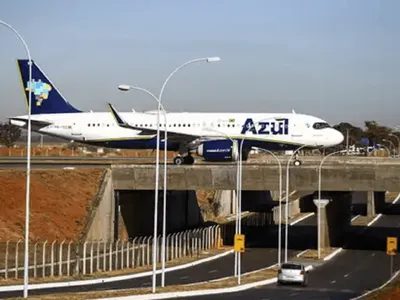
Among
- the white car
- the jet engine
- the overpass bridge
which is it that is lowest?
the white car

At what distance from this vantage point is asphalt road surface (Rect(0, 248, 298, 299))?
136 ft

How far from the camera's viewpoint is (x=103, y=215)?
67938 millimetres

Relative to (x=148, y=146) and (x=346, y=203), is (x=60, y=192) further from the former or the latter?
(x=346, y=203)

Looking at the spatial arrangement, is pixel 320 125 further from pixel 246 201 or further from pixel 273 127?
pixel 246 201

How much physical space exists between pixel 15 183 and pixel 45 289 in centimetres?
2750

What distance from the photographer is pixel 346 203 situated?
8631cm

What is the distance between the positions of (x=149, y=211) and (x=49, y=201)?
12975 millimetres

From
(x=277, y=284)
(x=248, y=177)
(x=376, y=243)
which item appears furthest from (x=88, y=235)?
(x=376, y=243)

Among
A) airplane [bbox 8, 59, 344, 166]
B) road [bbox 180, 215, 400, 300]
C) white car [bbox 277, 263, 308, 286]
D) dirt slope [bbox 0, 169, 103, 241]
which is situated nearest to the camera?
road [bbox 180, 215, 400, 300]

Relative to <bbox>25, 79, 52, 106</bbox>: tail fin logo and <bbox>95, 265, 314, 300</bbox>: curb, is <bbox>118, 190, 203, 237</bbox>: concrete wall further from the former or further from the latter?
<bbox>95, 265, 314, 300</bbox>: curb

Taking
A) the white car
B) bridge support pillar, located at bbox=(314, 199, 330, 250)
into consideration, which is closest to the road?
the white car

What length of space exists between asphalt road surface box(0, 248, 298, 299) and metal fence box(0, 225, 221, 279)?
2.84 m

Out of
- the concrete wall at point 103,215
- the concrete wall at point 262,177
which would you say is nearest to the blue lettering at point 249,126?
the concrete wall at point 262,177

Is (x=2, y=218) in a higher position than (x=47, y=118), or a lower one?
lower
